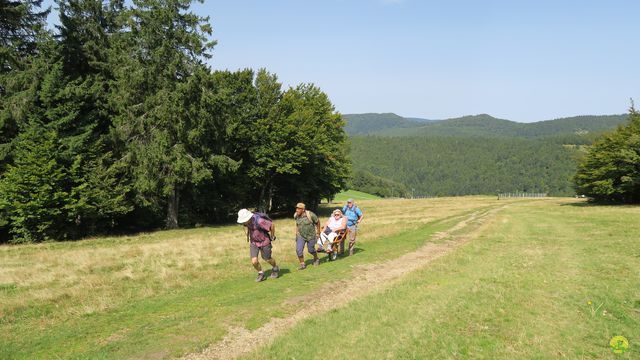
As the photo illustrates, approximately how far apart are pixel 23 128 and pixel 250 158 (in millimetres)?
19992

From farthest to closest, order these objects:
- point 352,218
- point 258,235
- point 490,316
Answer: point 352,218 → point 258,235 → point 490,316

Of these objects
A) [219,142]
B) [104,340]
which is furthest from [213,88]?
[104,340]

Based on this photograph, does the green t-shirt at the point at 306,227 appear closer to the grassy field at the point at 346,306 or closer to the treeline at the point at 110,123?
the grassy field at the point at 346,306

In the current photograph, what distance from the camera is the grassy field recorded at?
7301mm

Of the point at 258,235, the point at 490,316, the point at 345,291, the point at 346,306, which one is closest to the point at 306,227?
the point at 258,235

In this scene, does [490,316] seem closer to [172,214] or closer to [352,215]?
[352,215]

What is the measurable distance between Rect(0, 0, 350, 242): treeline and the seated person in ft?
65.6

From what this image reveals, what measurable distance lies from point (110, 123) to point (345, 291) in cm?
3134

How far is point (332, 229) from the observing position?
1608 centimetres

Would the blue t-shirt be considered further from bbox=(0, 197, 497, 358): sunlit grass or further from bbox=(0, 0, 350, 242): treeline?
bbox=(0, 0, 350, 242): treeline

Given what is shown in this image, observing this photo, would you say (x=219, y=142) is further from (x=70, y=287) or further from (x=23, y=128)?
(x=70, y=287)

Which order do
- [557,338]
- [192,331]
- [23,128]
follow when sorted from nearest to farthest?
[557,338] < [192,331] < [23,128]

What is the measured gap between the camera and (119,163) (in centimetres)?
3186

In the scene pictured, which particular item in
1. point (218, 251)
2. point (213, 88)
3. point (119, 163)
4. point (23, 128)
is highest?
point (213, 88)
